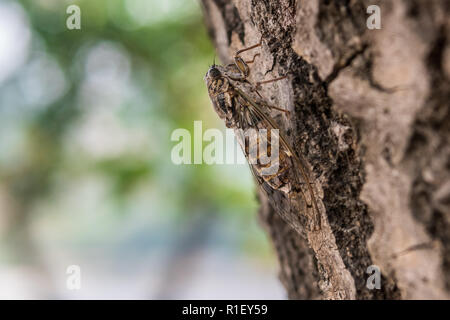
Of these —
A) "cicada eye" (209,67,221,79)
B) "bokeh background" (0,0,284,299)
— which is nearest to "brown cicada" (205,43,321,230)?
"cicada eye" (209,67,221,79)

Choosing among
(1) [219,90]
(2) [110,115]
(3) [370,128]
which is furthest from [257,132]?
(2) [110,115]

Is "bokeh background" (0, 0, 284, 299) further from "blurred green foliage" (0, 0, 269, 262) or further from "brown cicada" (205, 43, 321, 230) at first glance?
"brown cicada" (205, 43, 321, 230)

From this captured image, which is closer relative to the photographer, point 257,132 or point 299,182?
point 299,182

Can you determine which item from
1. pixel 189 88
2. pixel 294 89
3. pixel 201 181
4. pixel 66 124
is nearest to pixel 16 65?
pixel 66 124

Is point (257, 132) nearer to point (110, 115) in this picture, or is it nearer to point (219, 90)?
point (219, 90)

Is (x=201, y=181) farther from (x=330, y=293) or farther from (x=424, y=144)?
(x=424, y=144)
